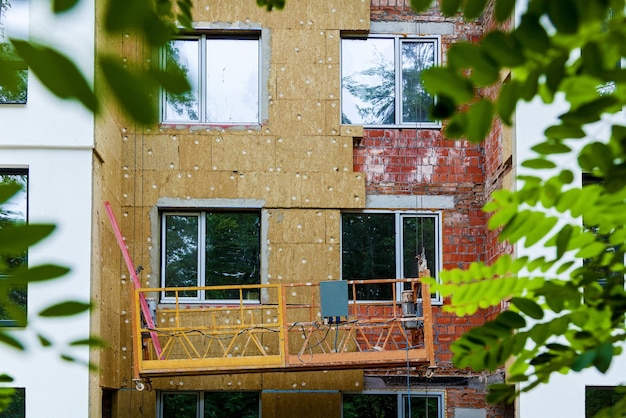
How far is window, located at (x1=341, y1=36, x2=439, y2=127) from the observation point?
12.3 m

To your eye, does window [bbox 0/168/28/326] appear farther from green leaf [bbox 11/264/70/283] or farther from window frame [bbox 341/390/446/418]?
window frame [bbox 341/390/446/418]

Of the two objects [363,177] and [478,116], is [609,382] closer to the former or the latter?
[363,177]

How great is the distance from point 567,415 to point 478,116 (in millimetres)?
10490

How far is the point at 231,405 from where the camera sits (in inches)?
466

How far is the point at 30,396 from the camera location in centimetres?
1031

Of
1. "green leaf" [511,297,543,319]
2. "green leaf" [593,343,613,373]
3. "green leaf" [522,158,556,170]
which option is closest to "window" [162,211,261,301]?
"green leaf" [511,297,543,319]

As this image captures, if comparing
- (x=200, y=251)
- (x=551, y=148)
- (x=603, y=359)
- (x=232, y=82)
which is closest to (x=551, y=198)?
(x=551, y=148)

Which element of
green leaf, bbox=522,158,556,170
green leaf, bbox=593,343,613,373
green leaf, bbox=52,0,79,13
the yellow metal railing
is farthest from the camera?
the yellow metal railing

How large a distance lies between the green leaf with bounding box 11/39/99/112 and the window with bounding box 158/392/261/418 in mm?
11424

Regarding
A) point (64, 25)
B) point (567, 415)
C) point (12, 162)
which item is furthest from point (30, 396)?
point (64, 25)

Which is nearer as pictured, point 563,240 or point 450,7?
point 450,7

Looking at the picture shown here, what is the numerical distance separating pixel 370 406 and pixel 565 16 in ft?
37.5

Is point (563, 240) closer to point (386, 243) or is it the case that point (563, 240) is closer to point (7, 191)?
point (7, 191)

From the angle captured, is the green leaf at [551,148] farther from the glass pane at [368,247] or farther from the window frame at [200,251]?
the glass pane at [368,247]
